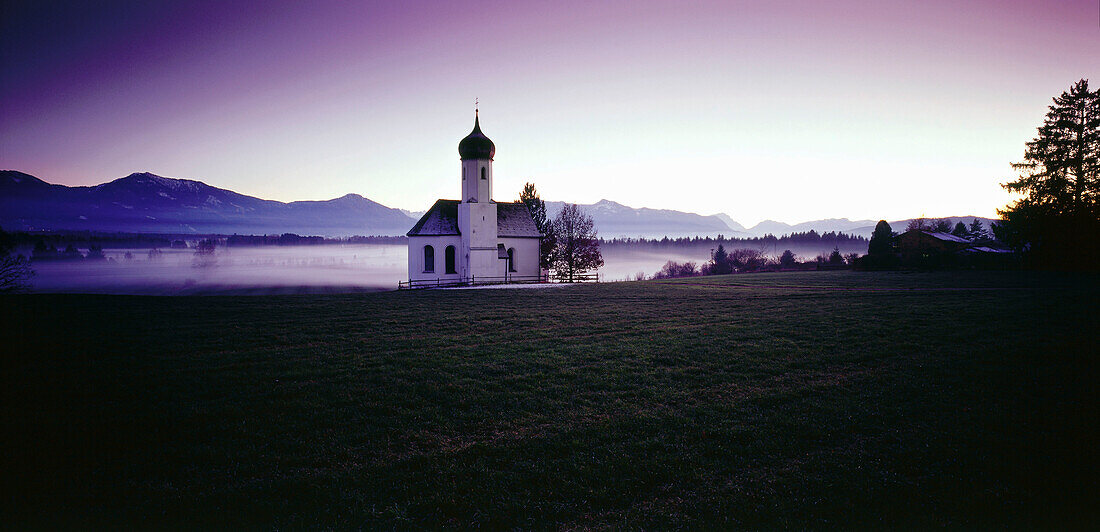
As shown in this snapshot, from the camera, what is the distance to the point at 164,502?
529 cm

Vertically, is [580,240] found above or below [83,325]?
above

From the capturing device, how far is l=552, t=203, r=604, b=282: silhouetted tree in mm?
52906

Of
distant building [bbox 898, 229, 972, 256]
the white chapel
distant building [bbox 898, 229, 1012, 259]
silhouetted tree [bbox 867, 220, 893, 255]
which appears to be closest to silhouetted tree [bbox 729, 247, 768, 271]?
silhouetted tree [bbox 867, 220, 893, 255]

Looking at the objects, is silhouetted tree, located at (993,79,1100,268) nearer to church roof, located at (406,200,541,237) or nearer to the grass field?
the grass field

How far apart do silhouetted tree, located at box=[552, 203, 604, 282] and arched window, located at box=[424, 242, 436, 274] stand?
1761 cm

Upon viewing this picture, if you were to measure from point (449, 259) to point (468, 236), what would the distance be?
307 centimetres

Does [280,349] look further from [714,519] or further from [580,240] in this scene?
[580,240]

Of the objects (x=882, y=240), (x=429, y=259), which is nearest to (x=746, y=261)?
(x=882, y=240)

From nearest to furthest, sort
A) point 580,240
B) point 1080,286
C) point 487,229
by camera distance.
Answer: point 1080,286, point 487,229, point 580,240

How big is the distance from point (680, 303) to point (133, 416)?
2139 centimetres

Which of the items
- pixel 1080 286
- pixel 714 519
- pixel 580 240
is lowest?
pixel 714 519

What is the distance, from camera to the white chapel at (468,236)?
38.8m

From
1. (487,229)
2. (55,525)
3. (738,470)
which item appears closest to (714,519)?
(738,470)

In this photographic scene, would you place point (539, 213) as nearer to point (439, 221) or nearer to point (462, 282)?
point (439, 221)
